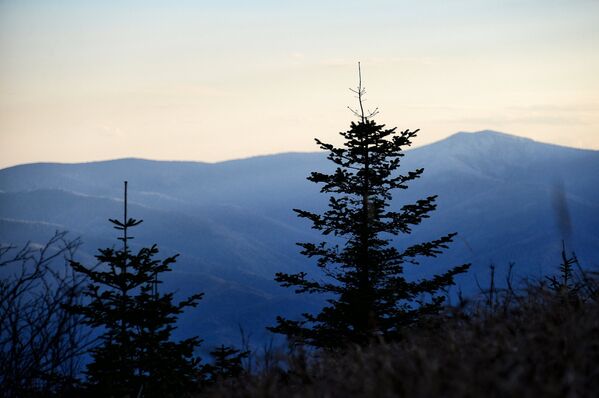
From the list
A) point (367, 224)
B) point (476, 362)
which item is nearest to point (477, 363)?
point (476, 362)

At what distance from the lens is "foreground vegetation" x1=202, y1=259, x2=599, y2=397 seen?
2756mm

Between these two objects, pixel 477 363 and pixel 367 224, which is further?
pixel 367 224

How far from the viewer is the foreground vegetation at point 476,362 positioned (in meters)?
2.76

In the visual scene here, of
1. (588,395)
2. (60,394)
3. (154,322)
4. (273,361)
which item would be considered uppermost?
(588,395)

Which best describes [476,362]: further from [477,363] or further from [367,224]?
[367,224]

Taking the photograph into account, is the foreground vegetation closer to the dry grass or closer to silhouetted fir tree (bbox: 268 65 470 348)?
the dry grass

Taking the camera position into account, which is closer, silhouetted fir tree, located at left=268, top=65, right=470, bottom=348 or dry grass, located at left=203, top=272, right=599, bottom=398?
dry grass, located at left=203, top=272, right=599, bottom=398

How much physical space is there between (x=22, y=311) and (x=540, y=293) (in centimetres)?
388

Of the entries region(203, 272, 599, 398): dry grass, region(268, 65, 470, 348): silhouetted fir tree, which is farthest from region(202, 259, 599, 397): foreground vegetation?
region(268, 65, 470, 348): silhouetted fir tree

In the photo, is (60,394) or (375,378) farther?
(60,394)

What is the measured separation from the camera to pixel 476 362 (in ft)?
10.5

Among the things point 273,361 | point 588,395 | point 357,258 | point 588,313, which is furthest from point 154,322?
point 588,395

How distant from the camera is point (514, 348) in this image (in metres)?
3.33

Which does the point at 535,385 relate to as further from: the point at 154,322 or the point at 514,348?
the point at 154,322
